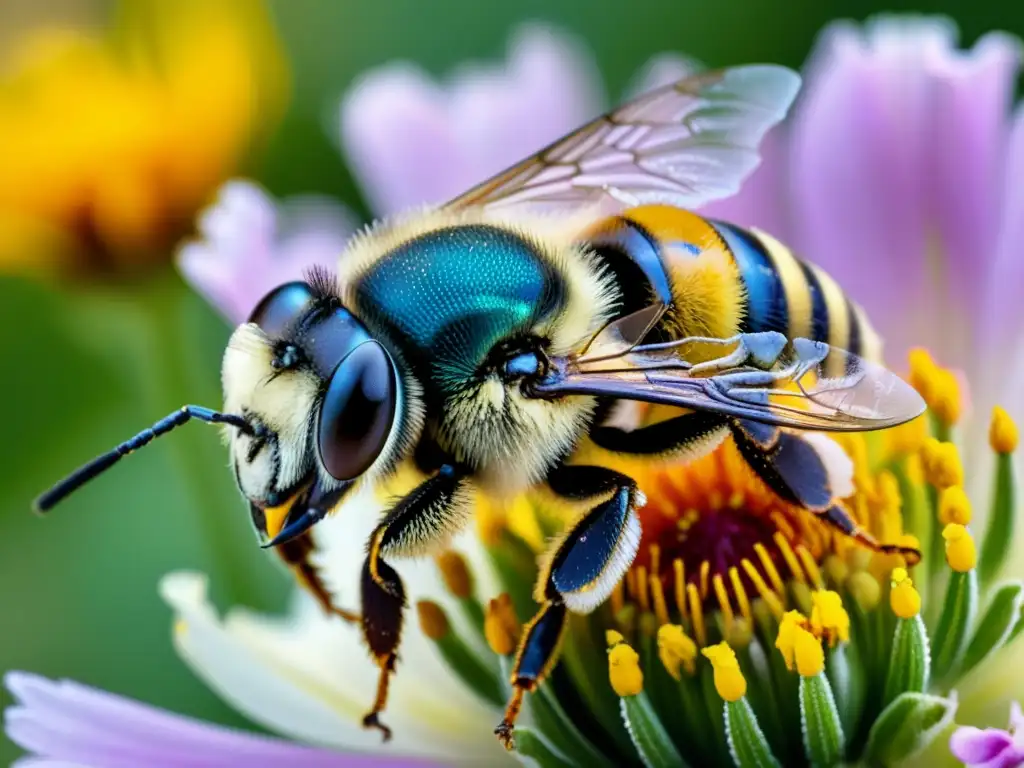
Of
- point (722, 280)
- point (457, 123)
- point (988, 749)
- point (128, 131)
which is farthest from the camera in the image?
point (128, 131)

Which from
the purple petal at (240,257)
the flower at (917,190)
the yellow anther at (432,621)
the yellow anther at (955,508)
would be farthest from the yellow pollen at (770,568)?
the purple petal at (240,257)

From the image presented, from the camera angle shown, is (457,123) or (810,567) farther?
(457,123)

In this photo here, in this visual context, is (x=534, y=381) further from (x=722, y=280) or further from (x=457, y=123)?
(x=457, y=123)

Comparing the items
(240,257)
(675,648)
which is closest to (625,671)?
(675,648)

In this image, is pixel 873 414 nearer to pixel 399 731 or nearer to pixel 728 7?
pixel 399 731

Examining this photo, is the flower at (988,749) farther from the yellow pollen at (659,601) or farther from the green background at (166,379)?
the green background at (166,379)

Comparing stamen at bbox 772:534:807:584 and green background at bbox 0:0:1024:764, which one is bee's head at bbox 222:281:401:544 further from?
green background at bbox 0:0:1024:764

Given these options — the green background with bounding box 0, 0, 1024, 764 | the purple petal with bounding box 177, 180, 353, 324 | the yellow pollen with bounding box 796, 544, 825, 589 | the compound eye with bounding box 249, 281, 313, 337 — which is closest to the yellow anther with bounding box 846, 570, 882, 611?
the yellow pollen with bounding box 796, 544, 825, 589
